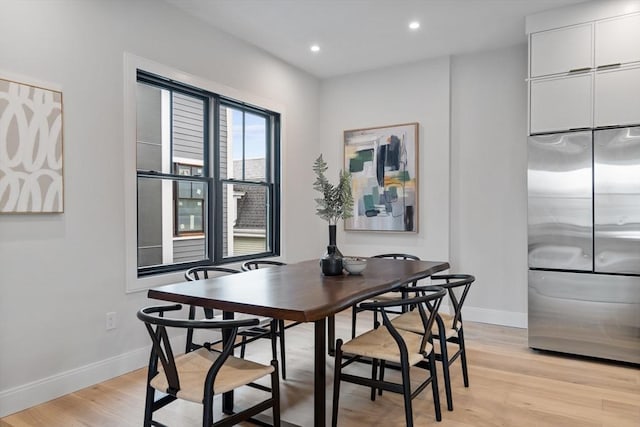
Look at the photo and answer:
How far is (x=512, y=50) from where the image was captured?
4.45m

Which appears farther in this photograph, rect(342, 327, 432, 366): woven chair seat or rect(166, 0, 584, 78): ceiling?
rect(166, 0, 584, 78): ceiling

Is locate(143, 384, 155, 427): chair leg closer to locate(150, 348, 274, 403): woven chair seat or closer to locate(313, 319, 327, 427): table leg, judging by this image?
locate(150, 348, 274, 403): woven chair seat

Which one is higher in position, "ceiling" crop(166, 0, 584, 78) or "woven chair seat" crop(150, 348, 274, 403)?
"ceiling" crop(166, 0, 584, 78)

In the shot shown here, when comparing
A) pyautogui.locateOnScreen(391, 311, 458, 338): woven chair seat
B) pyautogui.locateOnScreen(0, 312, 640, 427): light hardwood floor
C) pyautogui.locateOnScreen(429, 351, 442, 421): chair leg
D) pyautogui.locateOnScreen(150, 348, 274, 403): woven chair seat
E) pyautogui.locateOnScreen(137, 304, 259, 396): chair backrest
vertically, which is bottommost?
pyautogui.locateOnScreen(0, 312, 640, 427): light hardwood floor

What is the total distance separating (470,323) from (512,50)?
2929mm

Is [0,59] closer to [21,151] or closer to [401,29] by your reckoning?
[21,151]

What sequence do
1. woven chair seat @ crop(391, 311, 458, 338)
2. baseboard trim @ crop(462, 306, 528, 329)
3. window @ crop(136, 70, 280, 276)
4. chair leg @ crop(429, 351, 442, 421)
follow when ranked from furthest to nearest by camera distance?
baseboard trim @ crop(462, 306, 528, 329)
window @ crop(136, 70, 280, 276)
woven chair seat @ crop(391, 311, 458, 338)
chair leg @ crop(429, 351, 442, 421)

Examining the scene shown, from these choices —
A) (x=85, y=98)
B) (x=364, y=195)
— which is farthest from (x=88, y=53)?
(x=364, y=195)

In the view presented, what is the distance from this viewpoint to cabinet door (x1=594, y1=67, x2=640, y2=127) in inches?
130

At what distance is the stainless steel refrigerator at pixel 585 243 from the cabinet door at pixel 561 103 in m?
0.09

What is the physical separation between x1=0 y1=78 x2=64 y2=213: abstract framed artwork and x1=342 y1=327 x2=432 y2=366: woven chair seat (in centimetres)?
209

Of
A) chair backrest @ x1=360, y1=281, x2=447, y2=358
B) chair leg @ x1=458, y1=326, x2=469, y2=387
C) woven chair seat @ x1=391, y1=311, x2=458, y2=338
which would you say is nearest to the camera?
chair backrest @ x1=360, y1=281, x2=447, y2=358

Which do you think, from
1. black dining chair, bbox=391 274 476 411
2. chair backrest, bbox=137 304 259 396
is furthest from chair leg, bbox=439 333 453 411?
chair backrest, bbox=137 304 259 396

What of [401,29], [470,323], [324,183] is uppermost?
[401,29]
